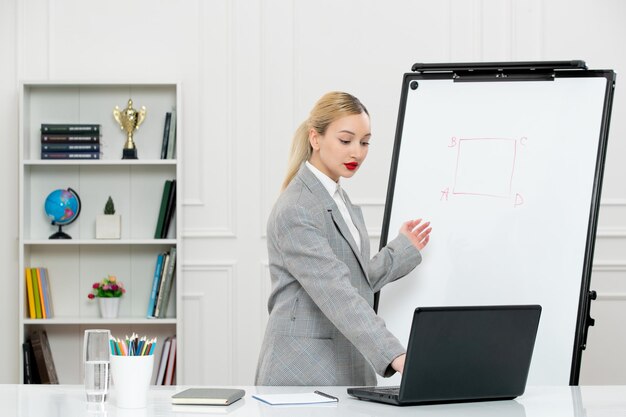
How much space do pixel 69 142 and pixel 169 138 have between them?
482mm

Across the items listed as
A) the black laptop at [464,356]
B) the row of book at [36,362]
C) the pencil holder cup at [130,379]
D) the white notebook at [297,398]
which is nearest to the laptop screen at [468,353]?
the black laptop at [464,356]

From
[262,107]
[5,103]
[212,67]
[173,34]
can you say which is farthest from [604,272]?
[5,103]

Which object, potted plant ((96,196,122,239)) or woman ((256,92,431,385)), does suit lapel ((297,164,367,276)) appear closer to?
woman ((256,92,431,385))

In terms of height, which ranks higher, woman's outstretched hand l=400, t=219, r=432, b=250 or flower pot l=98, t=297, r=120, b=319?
woman's outstretched hand l=400, t=219, r=432, b=250

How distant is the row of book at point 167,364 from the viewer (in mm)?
4004

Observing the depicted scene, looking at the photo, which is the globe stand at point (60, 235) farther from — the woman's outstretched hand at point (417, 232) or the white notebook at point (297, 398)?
the white notebook at point (297, 398)

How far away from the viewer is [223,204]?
4.11 metres

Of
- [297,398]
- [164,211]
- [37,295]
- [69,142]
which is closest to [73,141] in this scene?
[69,142]

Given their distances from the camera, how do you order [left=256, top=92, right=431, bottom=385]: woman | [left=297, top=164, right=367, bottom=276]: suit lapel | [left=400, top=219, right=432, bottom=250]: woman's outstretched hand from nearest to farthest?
[left=256, top=92, right=431, bottom=385]: woman → [left=297, top=164, right=367, bottom=276]: suit lapel → [left=400, top=219, right=432, bottom=250]: woman's outstretched hand

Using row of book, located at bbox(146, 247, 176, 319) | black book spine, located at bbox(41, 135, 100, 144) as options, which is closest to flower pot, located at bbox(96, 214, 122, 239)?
row of book, located at bbox(146, 247, 176, 319)

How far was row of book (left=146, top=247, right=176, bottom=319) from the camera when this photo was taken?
3.99 m

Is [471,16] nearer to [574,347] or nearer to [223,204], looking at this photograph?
[223,204]

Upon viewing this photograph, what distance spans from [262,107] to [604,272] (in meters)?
1.84

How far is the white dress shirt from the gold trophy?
6.11ft
